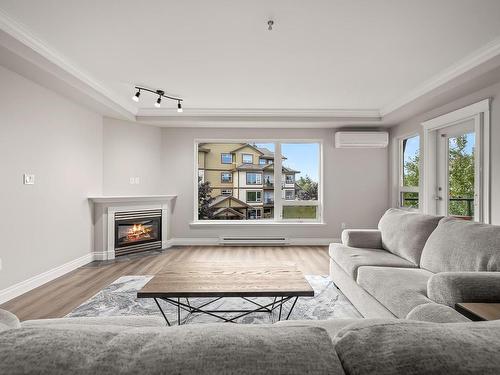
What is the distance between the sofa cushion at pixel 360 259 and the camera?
2.46m

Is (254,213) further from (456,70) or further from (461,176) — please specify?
(456,70)

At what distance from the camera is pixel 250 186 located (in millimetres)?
5586

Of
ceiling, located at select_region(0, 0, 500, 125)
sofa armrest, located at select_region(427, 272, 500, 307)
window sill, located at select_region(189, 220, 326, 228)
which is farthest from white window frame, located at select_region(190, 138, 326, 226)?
sofa armrest, located at select_region(427, 272, 500, 307)

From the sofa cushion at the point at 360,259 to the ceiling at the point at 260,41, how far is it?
2087 millimetres

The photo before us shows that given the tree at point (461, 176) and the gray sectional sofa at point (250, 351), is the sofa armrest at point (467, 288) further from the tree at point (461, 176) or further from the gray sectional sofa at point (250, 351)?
the tree at point (461, 176)

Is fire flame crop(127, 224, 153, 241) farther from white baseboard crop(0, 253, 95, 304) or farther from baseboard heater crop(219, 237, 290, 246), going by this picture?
baseboard heater crop(219, 237, 290, 246)

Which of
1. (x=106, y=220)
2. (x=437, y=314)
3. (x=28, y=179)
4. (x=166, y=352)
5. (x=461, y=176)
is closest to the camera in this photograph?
(x=166, y=352)

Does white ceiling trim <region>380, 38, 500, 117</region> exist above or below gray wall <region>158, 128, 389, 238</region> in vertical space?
above

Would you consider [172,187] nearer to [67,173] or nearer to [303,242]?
[67,173]

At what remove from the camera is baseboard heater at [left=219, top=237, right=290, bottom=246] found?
5.29m

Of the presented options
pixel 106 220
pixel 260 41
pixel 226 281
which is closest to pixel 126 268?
pixel 106 220

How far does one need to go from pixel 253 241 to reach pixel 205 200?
1301 mm

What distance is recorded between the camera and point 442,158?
408cm

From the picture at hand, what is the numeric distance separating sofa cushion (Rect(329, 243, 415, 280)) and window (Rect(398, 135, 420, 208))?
95.0 inches
